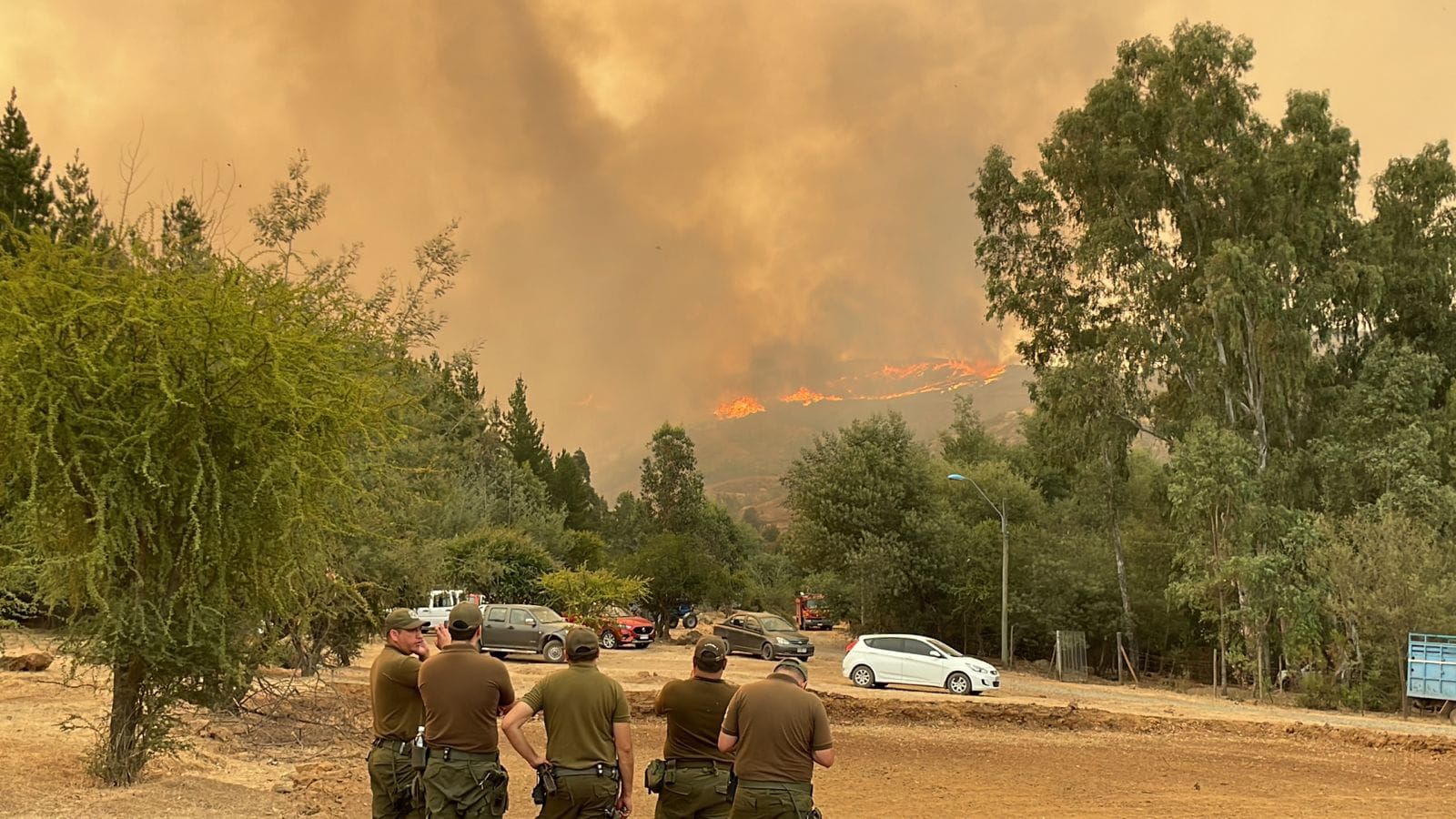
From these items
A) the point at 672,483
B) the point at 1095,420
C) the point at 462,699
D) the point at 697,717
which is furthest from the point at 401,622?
the point at 672,483

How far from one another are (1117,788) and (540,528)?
51.3 m

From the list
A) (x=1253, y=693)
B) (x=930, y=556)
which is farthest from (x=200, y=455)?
(x=930, y=556)

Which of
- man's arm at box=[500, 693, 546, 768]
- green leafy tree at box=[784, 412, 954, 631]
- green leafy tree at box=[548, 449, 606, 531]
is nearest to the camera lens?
man's arm at box=[500, 693, 546, 768]

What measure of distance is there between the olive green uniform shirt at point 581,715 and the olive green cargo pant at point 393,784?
1.44 meters

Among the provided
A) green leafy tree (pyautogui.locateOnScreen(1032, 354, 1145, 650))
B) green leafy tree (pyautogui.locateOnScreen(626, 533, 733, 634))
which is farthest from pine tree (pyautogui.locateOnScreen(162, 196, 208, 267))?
green leafy tree (pyautogui.locateOnScreen(626, 533, 733, 634))

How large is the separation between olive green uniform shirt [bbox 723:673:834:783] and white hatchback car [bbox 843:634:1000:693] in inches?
861

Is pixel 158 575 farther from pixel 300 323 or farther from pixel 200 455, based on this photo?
pixel 300 323

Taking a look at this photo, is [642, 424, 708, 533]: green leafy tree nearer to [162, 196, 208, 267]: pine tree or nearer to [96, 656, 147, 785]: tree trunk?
[162, 196, 208, 267]: pine tree

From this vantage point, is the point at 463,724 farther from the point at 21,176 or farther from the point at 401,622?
the point at 21,176

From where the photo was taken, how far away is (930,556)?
43.4 meters

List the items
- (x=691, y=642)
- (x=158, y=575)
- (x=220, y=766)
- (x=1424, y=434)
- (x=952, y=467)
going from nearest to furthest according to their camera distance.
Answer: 1. (x=158, y=575)
2. (x=220, y=766)
3. (x=1424, y=434)
4. (x=691, y=642)
5. (x=952, y=467)

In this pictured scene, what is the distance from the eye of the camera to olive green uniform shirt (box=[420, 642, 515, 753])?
6746 mm

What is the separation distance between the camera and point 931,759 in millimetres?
17281

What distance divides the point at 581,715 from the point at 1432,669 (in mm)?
26221
